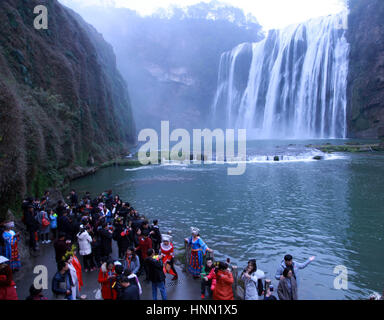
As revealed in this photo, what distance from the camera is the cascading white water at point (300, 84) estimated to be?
59219mm

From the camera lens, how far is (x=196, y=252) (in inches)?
317

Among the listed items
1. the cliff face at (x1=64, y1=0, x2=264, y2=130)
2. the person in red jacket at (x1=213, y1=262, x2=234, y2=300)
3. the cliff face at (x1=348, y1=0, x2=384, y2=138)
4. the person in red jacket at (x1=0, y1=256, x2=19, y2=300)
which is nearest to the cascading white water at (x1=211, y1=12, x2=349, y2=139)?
the cliff face at (x1=348, y1=0, x2=384, y2=138)

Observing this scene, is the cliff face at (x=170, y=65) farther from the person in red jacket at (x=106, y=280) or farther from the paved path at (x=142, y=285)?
the person in red jacket at (x=106, y=280)

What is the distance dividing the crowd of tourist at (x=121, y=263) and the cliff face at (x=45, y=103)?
273 centimetres

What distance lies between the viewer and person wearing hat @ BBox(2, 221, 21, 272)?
792 centimetres

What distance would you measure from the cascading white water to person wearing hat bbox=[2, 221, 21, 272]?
62.4 meters

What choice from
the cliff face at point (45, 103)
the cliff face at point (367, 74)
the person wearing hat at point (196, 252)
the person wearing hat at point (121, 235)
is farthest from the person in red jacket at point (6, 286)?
the cliff face at point (367, 74)

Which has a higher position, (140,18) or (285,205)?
(140,18)

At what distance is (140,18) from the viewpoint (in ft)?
410

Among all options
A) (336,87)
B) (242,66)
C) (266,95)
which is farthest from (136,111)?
(336,87)

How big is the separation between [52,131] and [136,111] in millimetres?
88612

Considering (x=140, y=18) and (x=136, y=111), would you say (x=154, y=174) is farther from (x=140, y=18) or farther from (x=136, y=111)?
(x=140, y=18)

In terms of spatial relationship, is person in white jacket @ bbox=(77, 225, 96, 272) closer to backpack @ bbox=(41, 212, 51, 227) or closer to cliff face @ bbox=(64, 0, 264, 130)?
backpack @ bbox=(41, 212, 51, 227)

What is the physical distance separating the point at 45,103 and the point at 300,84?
57035 millimetres
